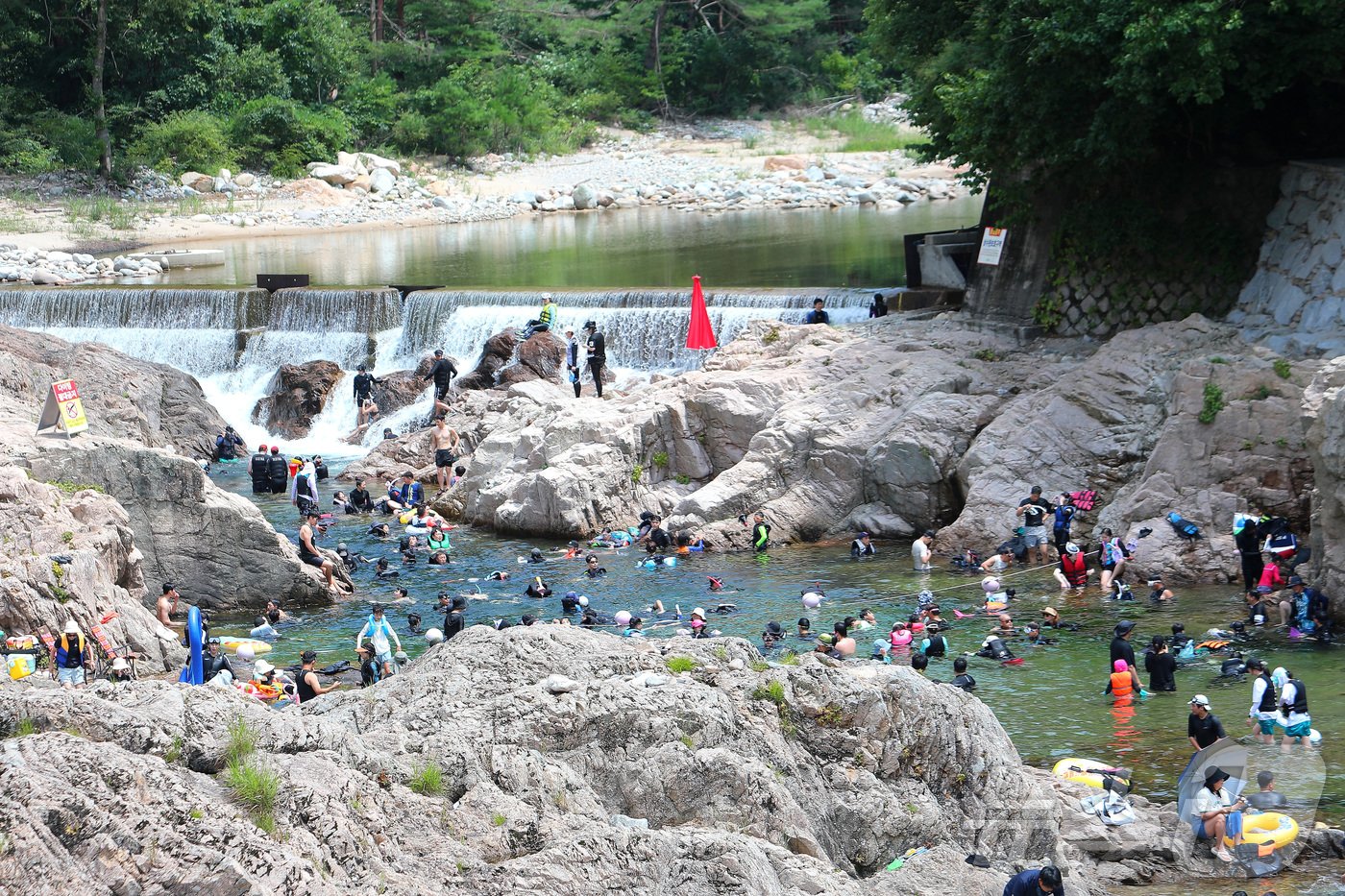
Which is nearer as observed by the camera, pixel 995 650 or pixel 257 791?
pixel 257 791

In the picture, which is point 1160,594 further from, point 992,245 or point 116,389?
point 116,389

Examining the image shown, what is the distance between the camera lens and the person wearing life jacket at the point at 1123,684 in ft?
51.7

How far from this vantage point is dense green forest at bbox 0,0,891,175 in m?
55.9

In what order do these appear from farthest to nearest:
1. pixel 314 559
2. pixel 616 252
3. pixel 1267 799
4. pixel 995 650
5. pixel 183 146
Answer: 1. pixel 183 146
2. pixel 616 252
3. pixel 314 559
4. pixel 995 650
5. pixel 1267 799

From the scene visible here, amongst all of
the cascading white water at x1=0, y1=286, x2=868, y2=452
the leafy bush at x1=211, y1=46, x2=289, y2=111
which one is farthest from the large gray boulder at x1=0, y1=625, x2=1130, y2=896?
the leafy bush at x1=211, y1=46, x2=289, y2=111

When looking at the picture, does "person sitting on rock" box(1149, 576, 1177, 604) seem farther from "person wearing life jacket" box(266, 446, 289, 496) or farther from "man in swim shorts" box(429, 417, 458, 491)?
"person wearing life jacket" box(266, 446, 289, 496)

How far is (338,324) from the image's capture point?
35.6 metres

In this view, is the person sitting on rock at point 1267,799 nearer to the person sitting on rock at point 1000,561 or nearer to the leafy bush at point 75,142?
the person sitting on rock at point 1000,561

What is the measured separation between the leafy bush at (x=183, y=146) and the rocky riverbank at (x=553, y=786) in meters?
50.0

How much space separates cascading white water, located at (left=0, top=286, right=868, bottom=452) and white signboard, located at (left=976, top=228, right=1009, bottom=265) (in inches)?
157

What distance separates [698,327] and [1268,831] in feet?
65.2

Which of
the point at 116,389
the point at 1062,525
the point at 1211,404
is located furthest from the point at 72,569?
the point at 1211,404

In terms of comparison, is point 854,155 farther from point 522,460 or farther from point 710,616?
point 710,616

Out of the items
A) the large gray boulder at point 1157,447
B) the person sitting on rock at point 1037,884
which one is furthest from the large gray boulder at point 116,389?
the person sitting on rock at point 1037,884
